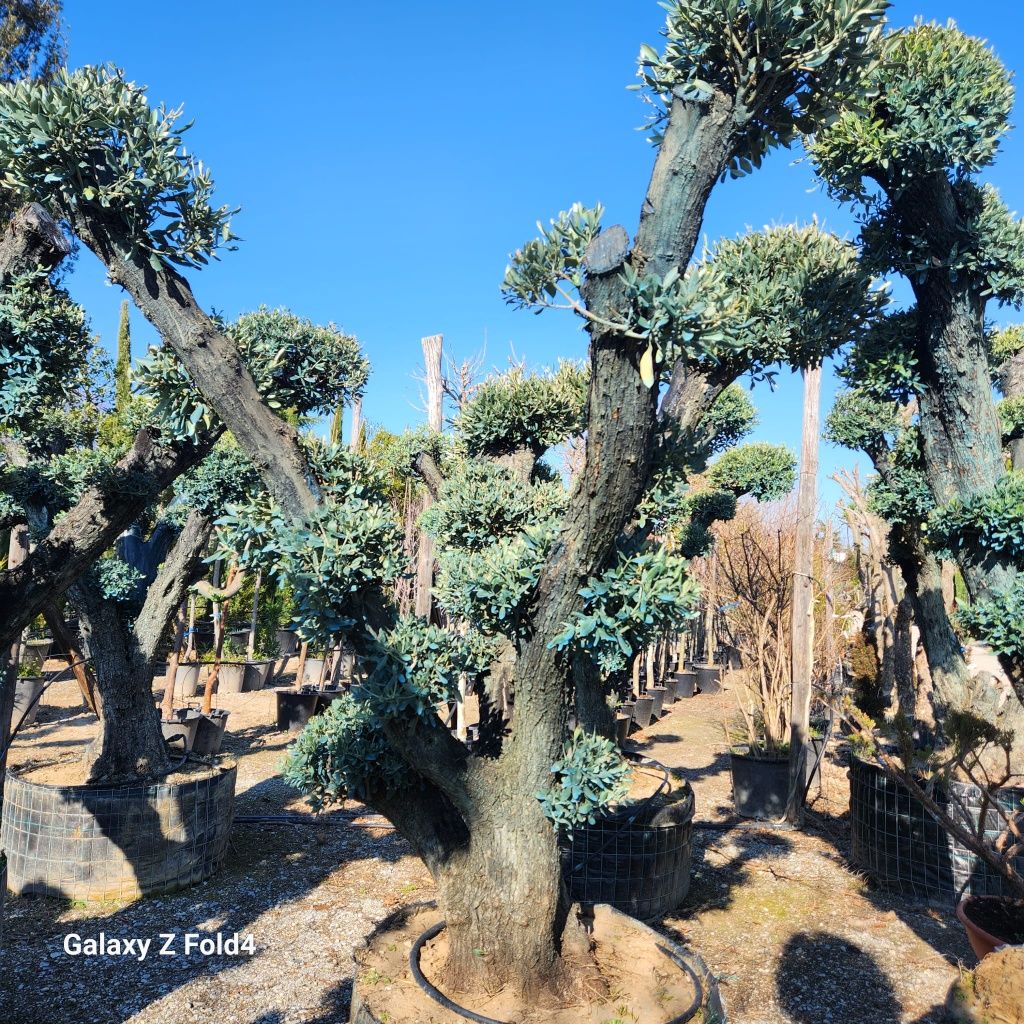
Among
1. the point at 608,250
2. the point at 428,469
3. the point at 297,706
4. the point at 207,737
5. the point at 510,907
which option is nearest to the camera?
the point at 608,250

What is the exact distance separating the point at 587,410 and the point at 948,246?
2.93 m

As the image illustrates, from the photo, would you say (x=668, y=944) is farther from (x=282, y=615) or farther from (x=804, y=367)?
(x=282, y=615)

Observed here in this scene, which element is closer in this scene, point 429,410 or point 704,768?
point 429,410

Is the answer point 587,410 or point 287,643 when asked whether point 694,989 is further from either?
point 287,643

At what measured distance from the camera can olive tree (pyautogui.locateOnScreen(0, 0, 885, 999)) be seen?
7.14 ft

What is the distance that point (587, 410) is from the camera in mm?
2557

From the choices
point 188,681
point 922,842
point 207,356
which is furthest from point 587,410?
point 188,681

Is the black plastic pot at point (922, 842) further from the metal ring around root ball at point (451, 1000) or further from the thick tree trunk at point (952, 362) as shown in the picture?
the metal ring around root ball at point (451, 1000)

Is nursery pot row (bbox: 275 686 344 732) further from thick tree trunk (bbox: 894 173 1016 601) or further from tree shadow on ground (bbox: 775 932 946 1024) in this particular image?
thick tree trunk (bbox: 894 173 1016 601)

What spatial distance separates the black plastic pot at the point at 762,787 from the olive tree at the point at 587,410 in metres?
4.41

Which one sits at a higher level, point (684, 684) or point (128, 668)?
point (128, 668)

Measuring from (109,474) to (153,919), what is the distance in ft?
8.96

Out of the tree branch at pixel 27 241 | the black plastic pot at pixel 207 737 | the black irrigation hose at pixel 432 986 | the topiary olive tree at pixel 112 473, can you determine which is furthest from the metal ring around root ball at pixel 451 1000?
the black plastic pot at pixel 207 737

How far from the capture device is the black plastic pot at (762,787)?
702 cm
